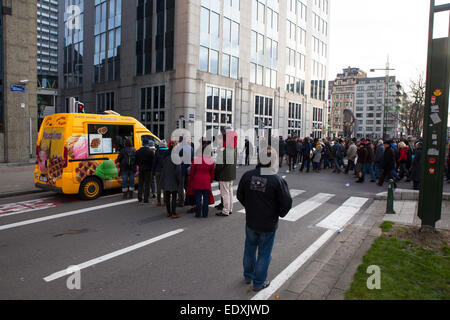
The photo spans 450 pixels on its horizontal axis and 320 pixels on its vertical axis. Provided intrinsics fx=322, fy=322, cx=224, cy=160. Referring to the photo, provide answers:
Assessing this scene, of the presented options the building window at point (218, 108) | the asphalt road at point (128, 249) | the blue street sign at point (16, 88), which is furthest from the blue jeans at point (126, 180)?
the building window at point (218, 108)

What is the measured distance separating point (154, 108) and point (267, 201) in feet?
85.8

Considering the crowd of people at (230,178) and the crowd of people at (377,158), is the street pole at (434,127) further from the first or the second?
the crowd of people at (377,158)

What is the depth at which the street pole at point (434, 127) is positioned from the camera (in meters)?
6.18

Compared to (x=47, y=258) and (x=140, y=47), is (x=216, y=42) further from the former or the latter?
(x=47, y=258)

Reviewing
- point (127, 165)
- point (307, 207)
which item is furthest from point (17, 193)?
point (307, 207)

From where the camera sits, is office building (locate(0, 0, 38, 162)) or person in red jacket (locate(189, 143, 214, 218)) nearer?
person in red jacket (locate(189, 143, 214, 218))

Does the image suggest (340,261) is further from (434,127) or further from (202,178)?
(202,178)

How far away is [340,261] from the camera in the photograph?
5203 mm

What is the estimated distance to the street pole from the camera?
20.3 feet

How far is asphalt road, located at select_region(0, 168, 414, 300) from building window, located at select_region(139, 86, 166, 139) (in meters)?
19.6

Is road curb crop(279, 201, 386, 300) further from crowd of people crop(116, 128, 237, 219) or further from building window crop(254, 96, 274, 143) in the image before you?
building window crop(254, 96, 274, 143)

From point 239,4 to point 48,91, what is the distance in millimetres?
29187

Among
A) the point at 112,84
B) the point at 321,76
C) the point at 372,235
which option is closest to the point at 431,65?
the point at 372,235

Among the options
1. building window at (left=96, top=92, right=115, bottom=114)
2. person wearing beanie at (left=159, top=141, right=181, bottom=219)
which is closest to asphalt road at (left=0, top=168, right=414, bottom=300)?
person wearing beanie at (left=159, top=141, right=181, bottom=219)
